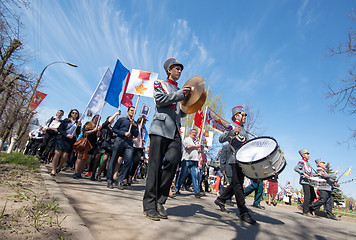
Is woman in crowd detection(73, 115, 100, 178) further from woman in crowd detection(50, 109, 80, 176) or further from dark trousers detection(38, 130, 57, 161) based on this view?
dark trousers detection(38, 130, 57, 161)

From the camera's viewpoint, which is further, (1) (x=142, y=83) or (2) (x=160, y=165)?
(1) (x=142, y=83)

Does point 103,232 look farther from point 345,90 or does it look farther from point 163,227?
point 345,90

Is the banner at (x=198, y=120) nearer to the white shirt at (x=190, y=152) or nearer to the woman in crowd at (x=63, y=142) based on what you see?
the white shirt at (x=190, y=152)

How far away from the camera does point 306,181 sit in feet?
25.3

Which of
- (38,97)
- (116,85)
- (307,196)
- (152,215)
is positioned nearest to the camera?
(152,215)

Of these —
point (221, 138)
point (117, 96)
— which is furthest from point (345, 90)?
point (117, 96)

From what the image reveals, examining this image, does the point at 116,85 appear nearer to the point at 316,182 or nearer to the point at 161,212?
the point at 161,212

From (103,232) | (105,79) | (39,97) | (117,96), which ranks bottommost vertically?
(103,232)

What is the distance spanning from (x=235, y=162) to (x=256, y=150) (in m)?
0.52

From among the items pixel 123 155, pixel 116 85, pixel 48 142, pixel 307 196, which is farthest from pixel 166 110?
pixel 48 142

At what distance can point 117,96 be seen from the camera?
877cm

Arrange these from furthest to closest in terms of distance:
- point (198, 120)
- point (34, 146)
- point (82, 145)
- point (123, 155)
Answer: point (34, 146) → point (198, 120) → point (82, 145) → point (123, 155)

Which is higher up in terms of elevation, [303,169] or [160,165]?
[303,169]

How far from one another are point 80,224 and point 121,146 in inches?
163
